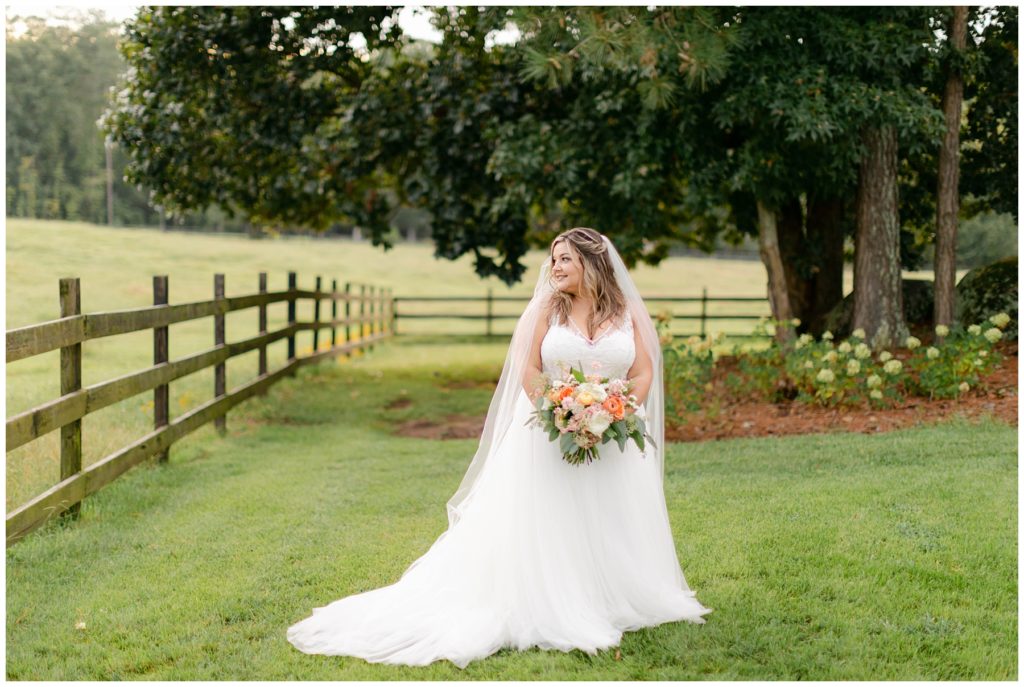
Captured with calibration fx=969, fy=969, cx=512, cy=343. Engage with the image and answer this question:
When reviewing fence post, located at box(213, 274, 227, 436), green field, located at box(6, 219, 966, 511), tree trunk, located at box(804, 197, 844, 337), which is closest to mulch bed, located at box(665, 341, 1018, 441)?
tree trunk, located at box(804, 197, 844, 337)

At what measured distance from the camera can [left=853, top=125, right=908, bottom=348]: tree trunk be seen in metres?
11.5

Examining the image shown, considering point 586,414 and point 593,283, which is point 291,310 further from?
point 586,414

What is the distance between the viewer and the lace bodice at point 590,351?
16.1 feet

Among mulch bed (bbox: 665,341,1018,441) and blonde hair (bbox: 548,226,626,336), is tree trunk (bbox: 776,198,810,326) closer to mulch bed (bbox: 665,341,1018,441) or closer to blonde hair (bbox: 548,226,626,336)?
mulch bed (bbox: 665,341,1018,441)

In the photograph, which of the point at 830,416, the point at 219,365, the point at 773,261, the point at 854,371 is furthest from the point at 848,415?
the point at 219,365

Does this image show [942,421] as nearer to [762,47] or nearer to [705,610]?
[762,47]

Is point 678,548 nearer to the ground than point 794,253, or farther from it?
nearer to the ground

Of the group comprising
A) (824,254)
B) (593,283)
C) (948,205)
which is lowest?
(593,283)

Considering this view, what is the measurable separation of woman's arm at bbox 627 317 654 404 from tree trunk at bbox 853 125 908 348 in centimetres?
749

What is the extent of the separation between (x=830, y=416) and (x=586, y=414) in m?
5.95

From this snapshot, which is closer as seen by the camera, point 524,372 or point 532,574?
point 532,574

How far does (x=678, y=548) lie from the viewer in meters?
5.86

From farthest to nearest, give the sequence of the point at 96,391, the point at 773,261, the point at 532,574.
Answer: the point at 773,261 → the point at 96,391 → the point at 532,574

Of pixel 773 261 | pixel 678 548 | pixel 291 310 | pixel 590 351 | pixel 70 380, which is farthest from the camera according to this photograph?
pixel 291 310
